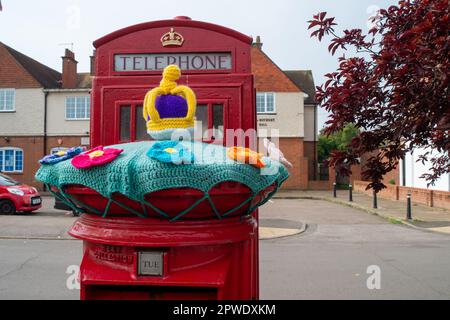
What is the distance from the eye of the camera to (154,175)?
209 centimetres

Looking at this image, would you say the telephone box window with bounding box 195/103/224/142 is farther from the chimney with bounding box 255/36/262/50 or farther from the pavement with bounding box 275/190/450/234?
the chimney with bounding box 255/36/262/50

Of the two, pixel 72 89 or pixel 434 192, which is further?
pixel 72 89

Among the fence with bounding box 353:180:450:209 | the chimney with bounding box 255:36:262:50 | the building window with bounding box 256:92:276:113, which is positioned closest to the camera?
the fence with bounding box 353:180:450:209

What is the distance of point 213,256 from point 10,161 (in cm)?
2815

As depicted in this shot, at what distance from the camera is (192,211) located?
7.38ft

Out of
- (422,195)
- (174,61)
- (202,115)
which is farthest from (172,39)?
(422,195)

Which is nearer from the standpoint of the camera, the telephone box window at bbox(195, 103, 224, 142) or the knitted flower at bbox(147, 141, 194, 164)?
the knitted flower at bbox(147, 141, 194, 164)

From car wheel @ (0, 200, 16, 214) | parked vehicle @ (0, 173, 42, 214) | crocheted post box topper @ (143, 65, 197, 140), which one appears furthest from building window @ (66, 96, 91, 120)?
crocheted post box topper @ (143, 65, 197, 140)

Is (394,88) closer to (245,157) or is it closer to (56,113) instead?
(245,157)

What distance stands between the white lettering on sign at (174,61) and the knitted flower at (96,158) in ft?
3.24

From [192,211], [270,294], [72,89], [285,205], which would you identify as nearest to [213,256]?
[192,211]

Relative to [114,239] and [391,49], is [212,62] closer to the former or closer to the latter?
[391,49]

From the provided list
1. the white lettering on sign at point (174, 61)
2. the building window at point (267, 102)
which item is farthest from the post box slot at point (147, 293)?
the building window at point (267, 102)

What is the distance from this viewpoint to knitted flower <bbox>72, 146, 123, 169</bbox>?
2156 millimetres
